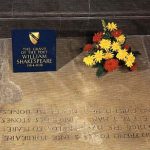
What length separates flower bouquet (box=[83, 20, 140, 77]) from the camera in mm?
1847

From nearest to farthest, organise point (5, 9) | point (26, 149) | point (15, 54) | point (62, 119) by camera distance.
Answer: point (26, 149) → point (62, 119) → point (15, 54) → point (5, 9)

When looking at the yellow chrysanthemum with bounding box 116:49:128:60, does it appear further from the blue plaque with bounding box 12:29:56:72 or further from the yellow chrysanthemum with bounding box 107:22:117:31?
the blue plaque with bounding box 12:29:56:72

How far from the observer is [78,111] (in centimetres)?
167

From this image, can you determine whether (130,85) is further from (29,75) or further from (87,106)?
(29,75)

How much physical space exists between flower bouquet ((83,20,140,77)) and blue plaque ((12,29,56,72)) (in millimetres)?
167

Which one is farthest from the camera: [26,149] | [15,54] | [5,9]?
[5,9]

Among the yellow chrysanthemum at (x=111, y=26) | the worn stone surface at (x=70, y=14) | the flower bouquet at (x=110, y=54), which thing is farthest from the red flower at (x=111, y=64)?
the worn stone surface at (x=70, y=14)

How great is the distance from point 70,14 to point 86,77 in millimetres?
366

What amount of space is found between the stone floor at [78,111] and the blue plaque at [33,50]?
35 mm

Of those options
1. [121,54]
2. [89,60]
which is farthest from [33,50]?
[121,54]

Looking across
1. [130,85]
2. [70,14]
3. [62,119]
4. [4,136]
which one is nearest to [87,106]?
[62,119]

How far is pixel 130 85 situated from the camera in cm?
181

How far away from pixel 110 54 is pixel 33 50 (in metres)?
0.32

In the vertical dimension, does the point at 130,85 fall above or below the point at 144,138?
above
